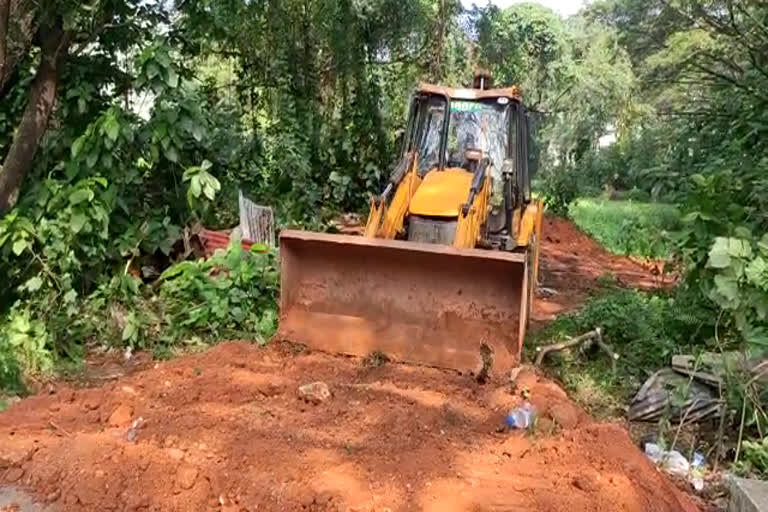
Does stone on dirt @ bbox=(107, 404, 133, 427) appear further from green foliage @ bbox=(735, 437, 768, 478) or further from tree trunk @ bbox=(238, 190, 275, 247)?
tree trunk @ bbox=(238, 190, 275, 247)

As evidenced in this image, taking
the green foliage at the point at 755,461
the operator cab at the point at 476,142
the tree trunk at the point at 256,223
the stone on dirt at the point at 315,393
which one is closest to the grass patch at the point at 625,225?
the operator cab at the point at 476,142

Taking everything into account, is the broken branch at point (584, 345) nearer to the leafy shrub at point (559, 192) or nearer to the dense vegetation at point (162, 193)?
the dense vegetation at point (162, 193)

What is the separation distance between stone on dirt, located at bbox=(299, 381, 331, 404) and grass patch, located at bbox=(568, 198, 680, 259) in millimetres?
2558

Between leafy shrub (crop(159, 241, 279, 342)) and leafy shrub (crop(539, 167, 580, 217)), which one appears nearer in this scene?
leafy shrub (crop(159, 241, 279, 342))

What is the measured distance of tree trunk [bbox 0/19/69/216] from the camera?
6457 millimetres

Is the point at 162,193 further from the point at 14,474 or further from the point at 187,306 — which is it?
the point at 14,474

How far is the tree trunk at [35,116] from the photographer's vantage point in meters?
6.46

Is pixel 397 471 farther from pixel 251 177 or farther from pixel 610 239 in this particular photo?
pixel 610 239

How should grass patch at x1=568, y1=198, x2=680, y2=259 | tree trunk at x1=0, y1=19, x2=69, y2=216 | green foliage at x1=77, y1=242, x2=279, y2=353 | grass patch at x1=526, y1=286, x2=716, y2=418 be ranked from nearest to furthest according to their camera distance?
grass patch at x1=526, y1=286, x2=716, y2=418, grass patch at x1=568, y1=198, x2=680, y2=259, green foliage at x1=77, y1=242, x2=279, y2=353, tree trunk at x1=0, y1=19, x2=69, y2=216

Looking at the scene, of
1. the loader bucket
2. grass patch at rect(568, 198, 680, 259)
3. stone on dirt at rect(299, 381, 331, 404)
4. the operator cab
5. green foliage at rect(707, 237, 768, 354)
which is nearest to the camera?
green foliage at rect(707, 237, 768, 354)

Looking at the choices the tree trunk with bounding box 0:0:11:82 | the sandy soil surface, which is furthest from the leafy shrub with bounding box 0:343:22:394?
the tree trunk with bounding box 0:0:11:82

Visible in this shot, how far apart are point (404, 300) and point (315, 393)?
1.23 m

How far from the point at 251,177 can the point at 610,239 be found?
7.96m

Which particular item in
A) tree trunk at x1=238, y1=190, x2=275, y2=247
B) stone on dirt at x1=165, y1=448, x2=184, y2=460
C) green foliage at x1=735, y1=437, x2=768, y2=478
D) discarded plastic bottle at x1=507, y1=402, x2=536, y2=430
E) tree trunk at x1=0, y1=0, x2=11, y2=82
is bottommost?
green foliage at x1=735, y1=437, x2=768, y2=478
